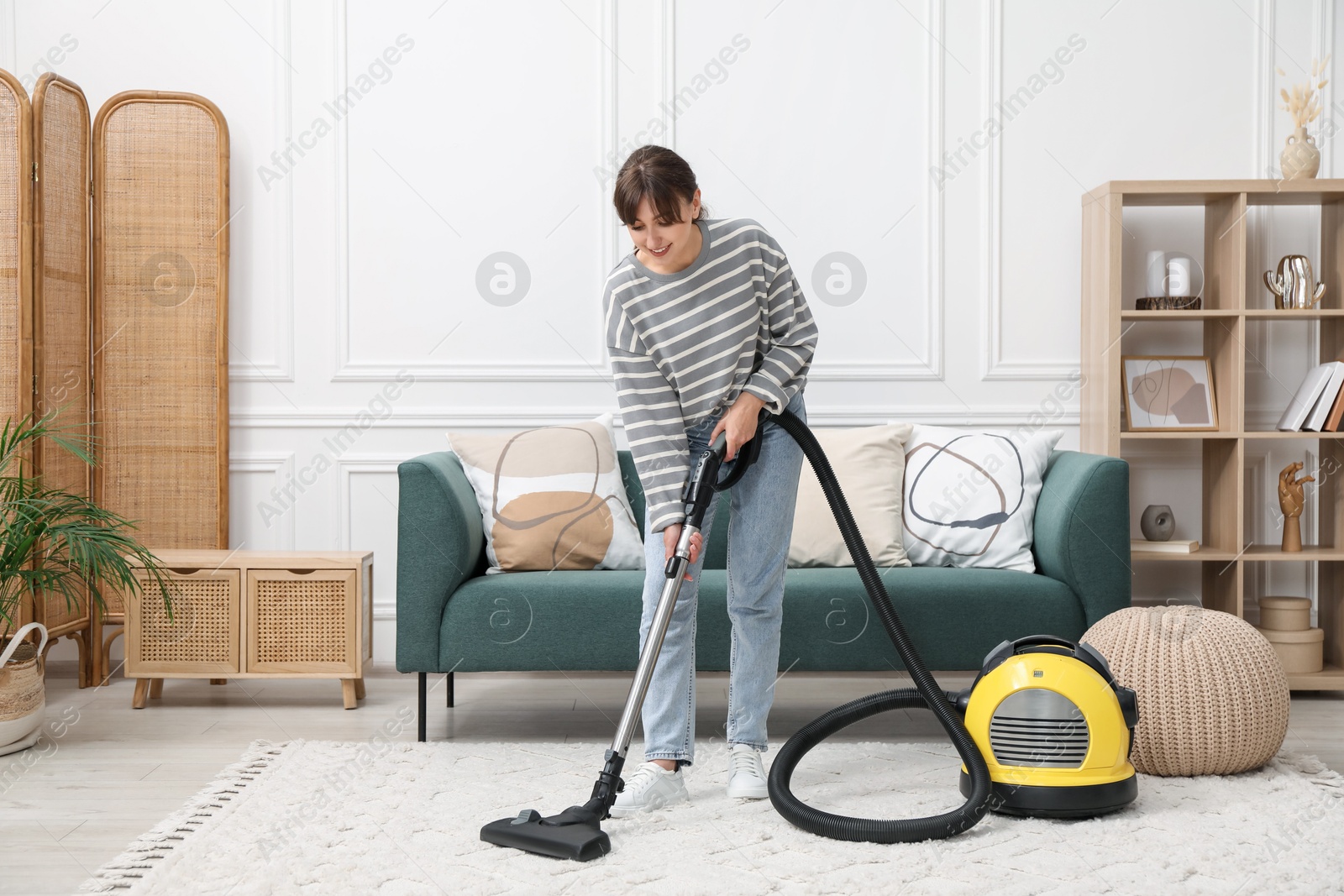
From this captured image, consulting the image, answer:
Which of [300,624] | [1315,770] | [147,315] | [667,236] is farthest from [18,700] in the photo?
[1315,770]

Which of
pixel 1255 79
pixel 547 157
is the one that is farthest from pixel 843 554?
pixel 1255 79

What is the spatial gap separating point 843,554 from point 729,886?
4.11 feet

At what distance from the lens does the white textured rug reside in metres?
1.57

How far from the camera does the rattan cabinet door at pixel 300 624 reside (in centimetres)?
272

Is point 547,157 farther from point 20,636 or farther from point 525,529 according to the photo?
point 20,636

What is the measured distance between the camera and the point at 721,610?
239 cm

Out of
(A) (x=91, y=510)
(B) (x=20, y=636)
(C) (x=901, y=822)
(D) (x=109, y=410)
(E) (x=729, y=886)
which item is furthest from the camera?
(D) (x=109, y=410)

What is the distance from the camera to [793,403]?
6.66 feet

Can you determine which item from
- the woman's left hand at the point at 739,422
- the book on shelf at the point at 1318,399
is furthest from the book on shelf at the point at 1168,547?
the woman's left hand at the point at 739,422

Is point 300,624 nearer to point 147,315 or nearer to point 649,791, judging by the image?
point 147,315

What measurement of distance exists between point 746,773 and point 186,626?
168 cm

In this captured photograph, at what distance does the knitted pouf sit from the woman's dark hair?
1351 mm

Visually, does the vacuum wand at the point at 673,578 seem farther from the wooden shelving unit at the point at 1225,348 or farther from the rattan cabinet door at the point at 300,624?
the wooden shelving unit at the point at 1225,348

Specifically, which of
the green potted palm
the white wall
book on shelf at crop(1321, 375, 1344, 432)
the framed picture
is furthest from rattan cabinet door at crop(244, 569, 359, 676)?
book on shelf at crop(1321, 375, 1344, 432)
